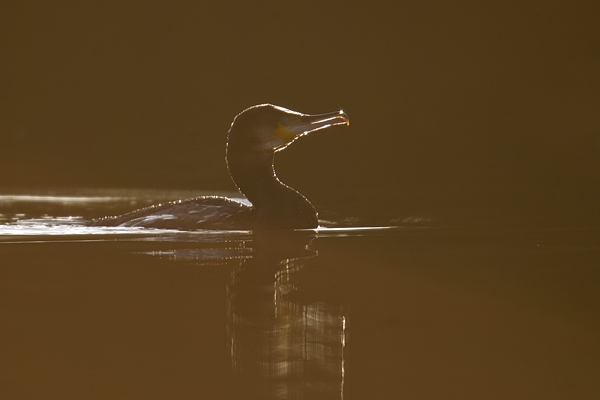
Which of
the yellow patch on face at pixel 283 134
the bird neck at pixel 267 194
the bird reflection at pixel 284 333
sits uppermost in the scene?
the yellow patch on face at pixel 283 134

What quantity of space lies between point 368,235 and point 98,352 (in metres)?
3.90

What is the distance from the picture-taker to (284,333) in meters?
3.36

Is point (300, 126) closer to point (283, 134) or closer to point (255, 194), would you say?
point (283, 134)

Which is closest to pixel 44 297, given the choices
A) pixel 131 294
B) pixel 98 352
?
pixel 131 294

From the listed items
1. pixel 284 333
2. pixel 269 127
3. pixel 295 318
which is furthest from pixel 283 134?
pixel 284 333

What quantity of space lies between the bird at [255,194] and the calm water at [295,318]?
0.55 m

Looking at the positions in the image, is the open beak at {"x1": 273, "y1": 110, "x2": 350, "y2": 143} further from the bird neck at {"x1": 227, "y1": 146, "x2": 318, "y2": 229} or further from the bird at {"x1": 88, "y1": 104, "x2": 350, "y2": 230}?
the bird neck at {"x1": 227, "y1": 146, "x2": 318, "y2": 229}

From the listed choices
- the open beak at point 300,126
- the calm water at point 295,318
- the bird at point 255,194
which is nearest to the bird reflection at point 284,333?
the calm water at point 295,318

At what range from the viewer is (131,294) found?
4.07m

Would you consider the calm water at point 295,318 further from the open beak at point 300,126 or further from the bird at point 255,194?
the open beak at point 300,126

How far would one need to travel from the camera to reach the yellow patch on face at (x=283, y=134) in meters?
7.01

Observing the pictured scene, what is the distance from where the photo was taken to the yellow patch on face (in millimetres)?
7011

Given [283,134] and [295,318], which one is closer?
[295,318]

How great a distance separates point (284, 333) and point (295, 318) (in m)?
0.26
